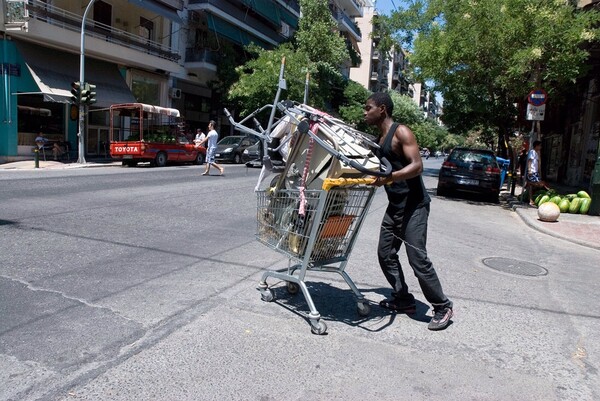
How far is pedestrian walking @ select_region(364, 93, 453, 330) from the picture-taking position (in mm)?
4066

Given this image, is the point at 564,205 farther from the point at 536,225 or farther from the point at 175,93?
the point at 175,93

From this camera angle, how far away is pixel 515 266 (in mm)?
6891

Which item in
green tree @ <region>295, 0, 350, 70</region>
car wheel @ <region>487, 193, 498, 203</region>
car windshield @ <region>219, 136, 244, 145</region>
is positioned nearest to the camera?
car wheel @ <region>487, 193, 498, 203</region>

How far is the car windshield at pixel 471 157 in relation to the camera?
1516 cm

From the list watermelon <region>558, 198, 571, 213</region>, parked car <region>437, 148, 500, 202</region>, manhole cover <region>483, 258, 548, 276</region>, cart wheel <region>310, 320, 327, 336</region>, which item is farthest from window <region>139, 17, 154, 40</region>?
cart wheel <region>310, 320, 327, 336</region>

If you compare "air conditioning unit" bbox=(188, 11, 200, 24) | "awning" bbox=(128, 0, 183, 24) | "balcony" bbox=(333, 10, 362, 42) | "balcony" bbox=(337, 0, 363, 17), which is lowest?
"awning" bbox=(128, 0, 183, 24)

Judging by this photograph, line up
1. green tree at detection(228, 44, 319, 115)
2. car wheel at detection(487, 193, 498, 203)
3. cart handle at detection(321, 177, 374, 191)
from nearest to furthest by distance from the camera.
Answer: cart handle at detection(321, 177, 374, 191), car wheel at detection(487, 193, 498, 203), green tree at detection(228, 44, 319, 115)

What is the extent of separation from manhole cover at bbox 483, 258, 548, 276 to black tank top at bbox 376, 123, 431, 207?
3086 millimetres

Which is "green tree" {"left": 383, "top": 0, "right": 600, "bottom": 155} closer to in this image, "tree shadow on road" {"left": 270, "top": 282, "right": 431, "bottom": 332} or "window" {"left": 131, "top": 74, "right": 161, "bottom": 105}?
"tree shadow on road" {"left": 270, "top": 282, "right": 431, "bottom": 332}

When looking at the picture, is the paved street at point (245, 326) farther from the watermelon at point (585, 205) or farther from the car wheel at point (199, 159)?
the car wheel at point (199, 159)

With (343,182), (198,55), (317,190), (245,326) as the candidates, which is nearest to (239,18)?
(198,55)

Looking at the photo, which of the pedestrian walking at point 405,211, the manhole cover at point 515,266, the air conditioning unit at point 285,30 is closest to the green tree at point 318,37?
the air conditioning unit at point 285,30

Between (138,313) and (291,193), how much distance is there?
1.65m

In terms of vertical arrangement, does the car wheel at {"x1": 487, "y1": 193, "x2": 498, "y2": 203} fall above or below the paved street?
above
